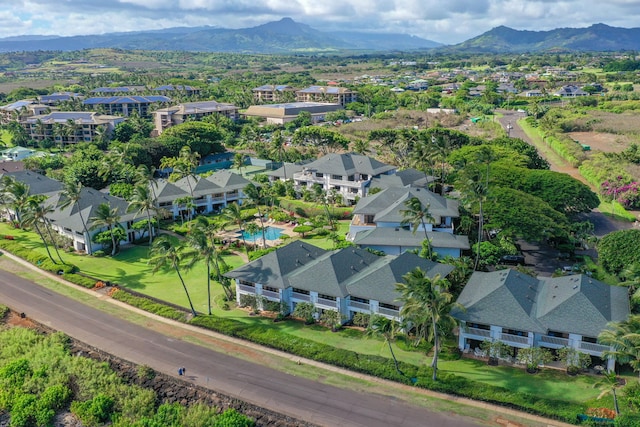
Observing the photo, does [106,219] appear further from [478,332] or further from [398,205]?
[478,332]

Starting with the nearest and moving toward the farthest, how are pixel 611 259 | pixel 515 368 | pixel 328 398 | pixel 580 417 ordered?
pixel 580 417 → pixel 328 398 → pixel 515 368 → pixel 611 259

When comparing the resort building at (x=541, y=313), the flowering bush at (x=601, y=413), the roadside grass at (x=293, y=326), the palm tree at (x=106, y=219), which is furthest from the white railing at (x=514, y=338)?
the palm tree at (x=106, y=219)

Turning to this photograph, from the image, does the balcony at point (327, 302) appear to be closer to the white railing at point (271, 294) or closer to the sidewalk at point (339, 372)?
the white railing at point (271, 294)

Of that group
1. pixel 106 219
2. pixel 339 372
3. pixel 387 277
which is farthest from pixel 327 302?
pixel 106 219

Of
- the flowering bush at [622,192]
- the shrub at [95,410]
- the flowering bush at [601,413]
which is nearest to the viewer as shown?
the flowering bush at [601,413]

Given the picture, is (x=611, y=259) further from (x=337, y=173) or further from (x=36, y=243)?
(x=36, y=243)

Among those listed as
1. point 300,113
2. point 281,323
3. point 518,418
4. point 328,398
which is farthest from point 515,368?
point 300,113

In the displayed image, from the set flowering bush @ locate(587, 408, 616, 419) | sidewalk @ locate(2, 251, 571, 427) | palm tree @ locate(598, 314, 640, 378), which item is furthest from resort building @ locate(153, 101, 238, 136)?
A: flowering bush @ locate(587, 408, 616, 419)

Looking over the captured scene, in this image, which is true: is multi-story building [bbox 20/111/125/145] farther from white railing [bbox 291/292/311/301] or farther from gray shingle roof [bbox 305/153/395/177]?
white railing [bbox 291/292/311/301]
